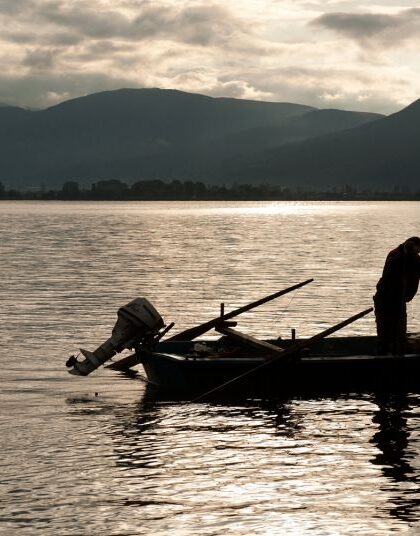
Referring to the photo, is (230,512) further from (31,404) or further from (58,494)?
(31,404)

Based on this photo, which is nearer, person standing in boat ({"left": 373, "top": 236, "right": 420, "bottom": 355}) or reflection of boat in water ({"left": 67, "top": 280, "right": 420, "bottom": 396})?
reflection of boat in water ({"left": 67, "top": 280, "right": 420, "bottom": 396})

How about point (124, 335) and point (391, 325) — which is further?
point (391, 325)

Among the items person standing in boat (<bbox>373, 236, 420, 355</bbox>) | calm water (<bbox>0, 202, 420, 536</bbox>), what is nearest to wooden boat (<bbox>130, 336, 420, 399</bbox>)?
calm water (<bbox>0, 202, 420, 536</bbox>)

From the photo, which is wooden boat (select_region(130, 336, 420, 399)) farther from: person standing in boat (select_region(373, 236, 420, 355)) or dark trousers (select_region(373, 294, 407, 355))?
person standing in boat (select_region(373, 236, 420, 355))

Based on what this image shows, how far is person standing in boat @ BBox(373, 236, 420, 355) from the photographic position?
23.2 metres

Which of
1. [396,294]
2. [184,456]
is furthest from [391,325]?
[184,456]

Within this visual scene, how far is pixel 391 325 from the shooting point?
23.7 m

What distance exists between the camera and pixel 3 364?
27750mm

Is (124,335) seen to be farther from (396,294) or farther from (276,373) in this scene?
(396,294)

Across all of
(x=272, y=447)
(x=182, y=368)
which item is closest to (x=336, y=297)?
(x=182, y=368)

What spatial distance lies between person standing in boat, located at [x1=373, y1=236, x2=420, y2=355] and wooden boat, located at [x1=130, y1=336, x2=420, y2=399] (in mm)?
522

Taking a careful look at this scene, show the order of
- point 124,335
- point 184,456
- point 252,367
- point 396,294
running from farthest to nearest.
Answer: point 396,294 → point 124,335 → point 252,367 → point 184,456

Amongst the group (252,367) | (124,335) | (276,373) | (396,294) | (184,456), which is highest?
(396,294)

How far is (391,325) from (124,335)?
601cm
